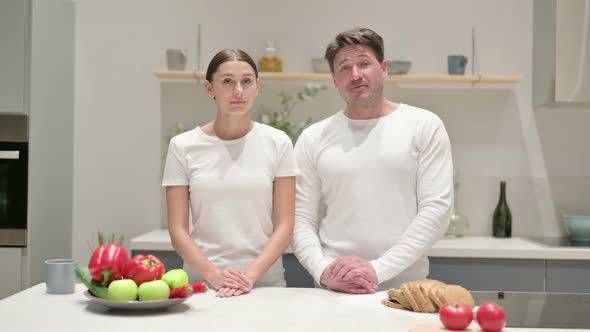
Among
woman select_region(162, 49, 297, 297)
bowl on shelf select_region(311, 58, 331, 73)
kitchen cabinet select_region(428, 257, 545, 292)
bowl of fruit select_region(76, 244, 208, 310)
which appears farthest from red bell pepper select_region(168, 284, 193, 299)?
bowl on shelf select_region(311, 58, 331, 73)

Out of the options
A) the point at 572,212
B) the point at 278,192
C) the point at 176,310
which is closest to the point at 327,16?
the point at 572,212

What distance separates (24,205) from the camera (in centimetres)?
351

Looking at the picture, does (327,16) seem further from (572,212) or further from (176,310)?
(176,310)

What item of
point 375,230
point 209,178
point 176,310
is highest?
point 209,178

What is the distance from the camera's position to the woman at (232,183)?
2297 mm

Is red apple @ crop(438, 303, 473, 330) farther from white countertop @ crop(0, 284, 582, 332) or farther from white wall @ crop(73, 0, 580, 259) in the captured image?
white wall @ crop(73, 0, 580, 259)

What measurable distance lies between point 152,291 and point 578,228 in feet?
9.05

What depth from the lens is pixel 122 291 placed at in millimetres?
1822

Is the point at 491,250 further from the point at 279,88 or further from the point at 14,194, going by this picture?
the point at 14,194

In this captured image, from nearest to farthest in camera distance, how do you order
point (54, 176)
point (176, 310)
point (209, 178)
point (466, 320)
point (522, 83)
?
point (466, 320), point (176, 310), point (209, 178), point (54, 176), point (522, 83)

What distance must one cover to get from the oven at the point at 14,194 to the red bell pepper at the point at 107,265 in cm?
181

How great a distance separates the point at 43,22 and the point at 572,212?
10.1 ft

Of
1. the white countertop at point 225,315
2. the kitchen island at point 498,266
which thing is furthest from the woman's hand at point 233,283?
the kitchen island at point 498,266

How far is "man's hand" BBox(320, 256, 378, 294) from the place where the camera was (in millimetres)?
2186
